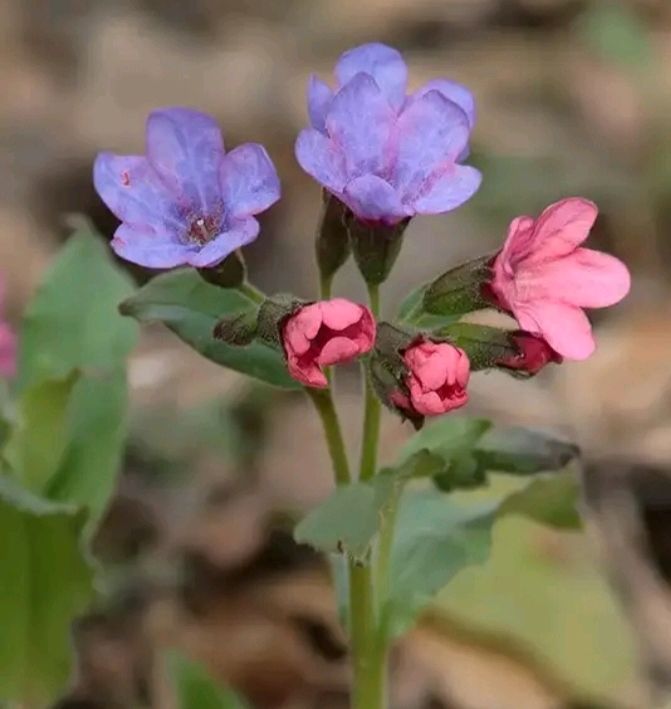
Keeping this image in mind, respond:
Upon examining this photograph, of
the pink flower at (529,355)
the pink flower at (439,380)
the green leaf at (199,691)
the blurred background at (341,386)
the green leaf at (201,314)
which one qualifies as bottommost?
the blurred background at (341,386)

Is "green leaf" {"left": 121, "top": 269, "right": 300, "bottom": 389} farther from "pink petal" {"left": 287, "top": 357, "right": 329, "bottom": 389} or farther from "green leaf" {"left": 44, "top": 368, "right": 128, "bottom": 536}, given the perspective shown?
"green leaf" {"left": 44, "top": 368, "right": 128, "bottom": 536}

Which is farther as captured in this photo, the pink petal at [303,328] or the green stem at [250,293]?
the green stem at [250,293]

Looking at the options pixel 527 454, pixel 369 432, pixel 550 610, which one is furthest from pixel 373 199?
pixel 550 610

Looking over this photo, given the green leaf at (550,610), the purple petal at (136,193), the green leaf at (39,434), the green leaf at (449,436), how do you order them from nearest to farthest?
1. the purple petal at (136,193)
2. the green leaf at (449,436)
3. the green leaf at (39,434)
4. the green leaf at (550,610)

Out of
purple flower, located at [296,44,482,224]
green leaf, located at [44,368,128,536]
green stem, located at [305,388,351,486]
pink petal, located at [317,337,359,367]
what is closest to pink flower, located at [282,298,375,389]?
pink petal, located at [317,337,359,367]

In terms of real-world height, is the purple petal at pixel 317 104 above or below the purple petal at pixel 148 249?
above

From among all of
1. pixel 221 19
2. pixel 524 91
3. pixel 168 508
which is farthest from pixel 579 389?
→ pixel 221 19

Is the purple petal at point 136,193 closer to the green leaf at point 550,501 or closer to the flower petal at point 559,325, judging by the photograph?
the flower petal at point 559,325

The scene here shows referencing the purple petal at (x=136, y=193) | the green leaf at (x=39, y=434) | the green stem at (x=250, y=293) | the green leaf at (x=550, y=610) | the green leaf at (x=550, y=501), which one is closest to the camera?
the purple petal at (x=136, y=193)

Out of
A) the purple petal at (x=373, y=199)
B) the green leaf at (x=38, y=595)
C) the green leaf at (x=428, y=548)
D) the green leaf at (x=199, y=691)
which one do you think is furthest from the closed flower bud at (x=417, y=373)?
the green leaf at (x=199, y=691)
